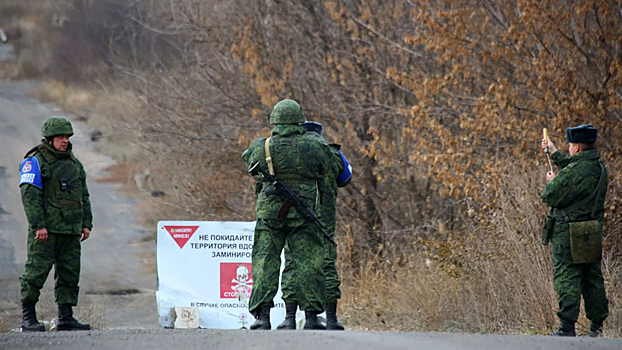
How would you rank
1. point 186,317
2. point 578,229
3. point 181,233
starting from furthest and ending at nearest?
point 181,233 → point 186,317 → point 578,229

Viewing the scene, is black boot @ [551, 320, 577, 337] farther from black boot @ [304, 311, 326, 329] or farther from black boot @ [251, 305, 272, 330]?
black boot @ [251, 305, 272, 330]

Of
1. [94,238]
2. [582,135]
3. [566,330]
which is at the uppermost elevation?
[94,238]

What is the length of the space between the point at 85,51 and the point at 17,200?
6526 millimetres

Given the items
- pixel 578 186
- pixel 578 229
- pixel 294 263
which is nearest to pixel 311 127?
pixel 294 263

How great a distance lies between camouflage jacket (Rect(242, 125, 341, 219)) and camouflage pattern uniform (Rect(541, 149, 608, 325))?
1.91 m

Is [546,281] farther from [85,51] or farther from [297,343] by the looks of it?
[85,51]

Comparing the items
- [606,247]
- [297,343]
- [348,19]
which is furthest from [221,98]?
[297,343]

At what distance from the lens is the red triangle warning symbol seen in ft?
34.1

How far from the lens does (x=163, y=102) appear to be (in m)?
18.1

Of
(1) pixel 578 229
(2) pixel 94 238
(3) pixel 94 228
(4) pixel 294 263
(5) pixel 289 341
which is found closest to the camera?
(5) pixel 289 341

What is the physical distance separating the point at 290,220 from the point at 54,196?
7.04 ft

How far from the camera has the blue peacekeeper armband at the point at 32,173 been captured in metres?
8.27

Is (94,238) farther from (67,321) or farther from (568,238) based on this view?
(568,238)

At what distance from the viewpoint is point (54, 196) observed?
8.38 metres
